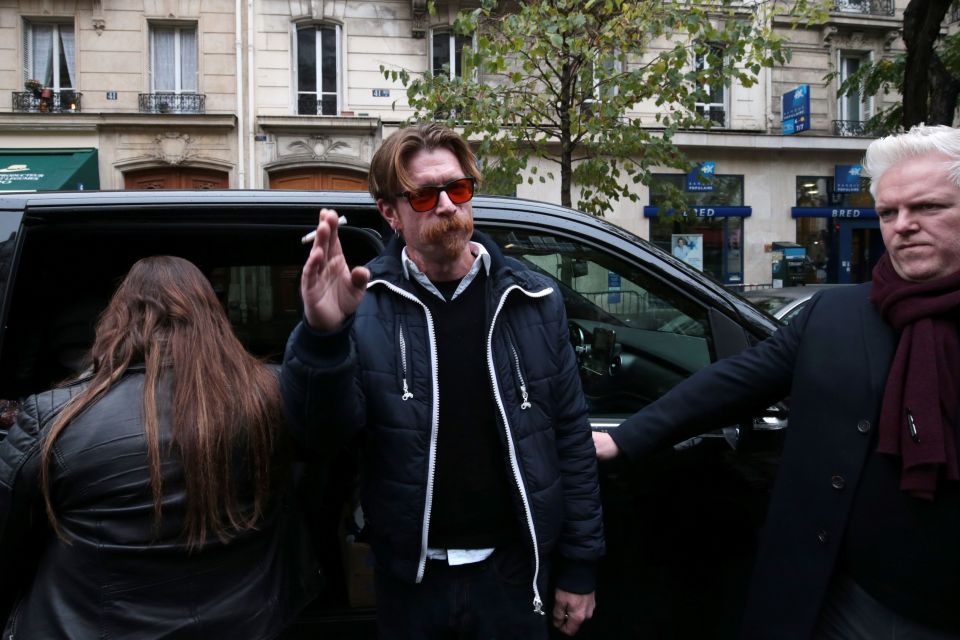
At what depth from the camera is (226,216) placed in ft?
7.46

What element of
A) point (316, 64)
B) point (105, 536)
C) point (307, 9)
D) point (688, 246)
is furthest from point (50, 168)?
point (105, 536)

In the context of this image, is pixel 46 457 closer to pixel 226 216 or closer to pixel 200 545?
pixel 200 545

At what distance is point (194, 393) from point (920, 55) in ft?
26.2

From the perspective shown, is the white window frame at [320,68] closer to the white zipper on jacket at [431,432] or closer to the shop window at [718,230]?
the shop window at [718,230]

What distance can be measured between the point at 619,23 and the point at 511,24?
1.05 m

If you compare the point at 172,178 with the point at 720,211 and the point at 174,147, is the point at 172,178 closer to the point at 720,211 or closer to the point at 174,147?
the point at 174,147

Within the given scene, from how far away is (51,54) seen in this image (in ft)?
44.4

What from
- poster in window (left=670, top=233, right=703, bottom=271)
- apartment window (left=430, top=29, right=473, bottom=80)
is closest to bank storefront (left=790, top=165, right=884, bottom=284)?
poster in window (left=670, top=233, right=703, bottom=271)

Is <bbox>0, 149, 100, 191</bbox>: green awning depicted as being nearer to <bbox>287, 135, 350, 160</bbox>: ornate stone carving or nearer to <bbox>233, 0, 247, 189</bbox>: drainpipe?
<bbox>233, 0, 247, 189</bbox>: drainpipe

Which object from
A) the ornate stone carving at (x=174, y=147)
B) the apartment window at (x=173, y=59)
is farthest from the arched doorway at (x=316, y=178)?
the apartment window at (x=173, y=59)

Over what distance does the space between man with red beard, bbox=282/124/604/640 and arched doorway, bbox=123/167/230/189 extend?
13.3 metres

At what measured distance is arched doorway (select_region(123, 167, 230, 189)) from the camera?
1384 cm

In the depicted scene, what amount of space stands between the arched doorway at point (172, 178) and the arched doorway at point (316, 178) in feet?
3.44

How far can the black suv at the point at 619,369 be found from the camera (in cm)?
218
